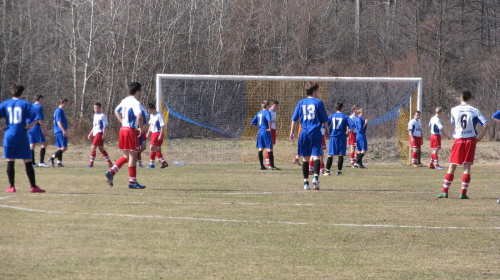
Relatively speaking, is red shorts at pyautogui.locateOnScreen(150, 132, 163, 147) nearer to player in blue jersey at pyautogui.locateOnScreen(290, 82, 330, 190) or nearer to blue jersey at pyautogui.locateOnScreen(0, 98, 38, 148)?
player in blue jersey at pyautogui.locateOnScreen(290, 82, 330, 190)

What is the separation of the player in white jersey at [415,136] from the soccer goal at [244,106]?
1.19 meters

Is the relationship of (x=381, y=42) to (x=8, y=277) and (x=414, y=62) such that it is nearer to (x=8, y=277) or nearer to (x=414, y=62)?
(x=414, y=62)

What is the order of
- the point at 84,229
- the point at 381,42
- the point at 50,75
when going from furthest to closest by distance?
the point at 381,42 < the point at 50,75 < the point at 84,229

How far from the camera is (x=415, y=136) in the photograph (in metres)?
22.5

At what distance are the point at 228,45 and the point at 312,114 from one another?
85.3ft

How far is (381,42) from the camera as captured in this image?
47.6 m

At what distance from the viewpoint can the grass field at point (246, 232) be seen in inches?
256

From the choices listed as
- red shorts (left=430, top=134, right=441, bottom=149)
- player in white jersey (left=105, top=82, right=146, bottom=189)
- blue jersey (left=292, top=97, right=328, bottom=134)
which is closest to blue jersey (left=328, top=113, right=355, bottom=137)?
red shorts (left=430, top=134, right=441, bottom=149)

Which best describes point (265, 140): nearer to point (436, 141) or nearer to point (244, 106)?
point (244, 106)

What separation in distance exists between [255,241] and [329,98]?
1722cm

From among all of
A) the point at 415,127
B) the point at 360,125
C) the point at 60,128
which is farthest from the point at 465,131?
the point at 60,128

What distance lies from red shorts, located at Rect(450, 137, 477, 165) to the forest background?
69.3 feet

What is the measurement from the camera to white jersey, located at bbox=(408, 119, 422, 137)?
22.3 metres

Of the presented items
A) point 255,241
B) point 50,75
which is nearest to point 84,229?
point 255,241
